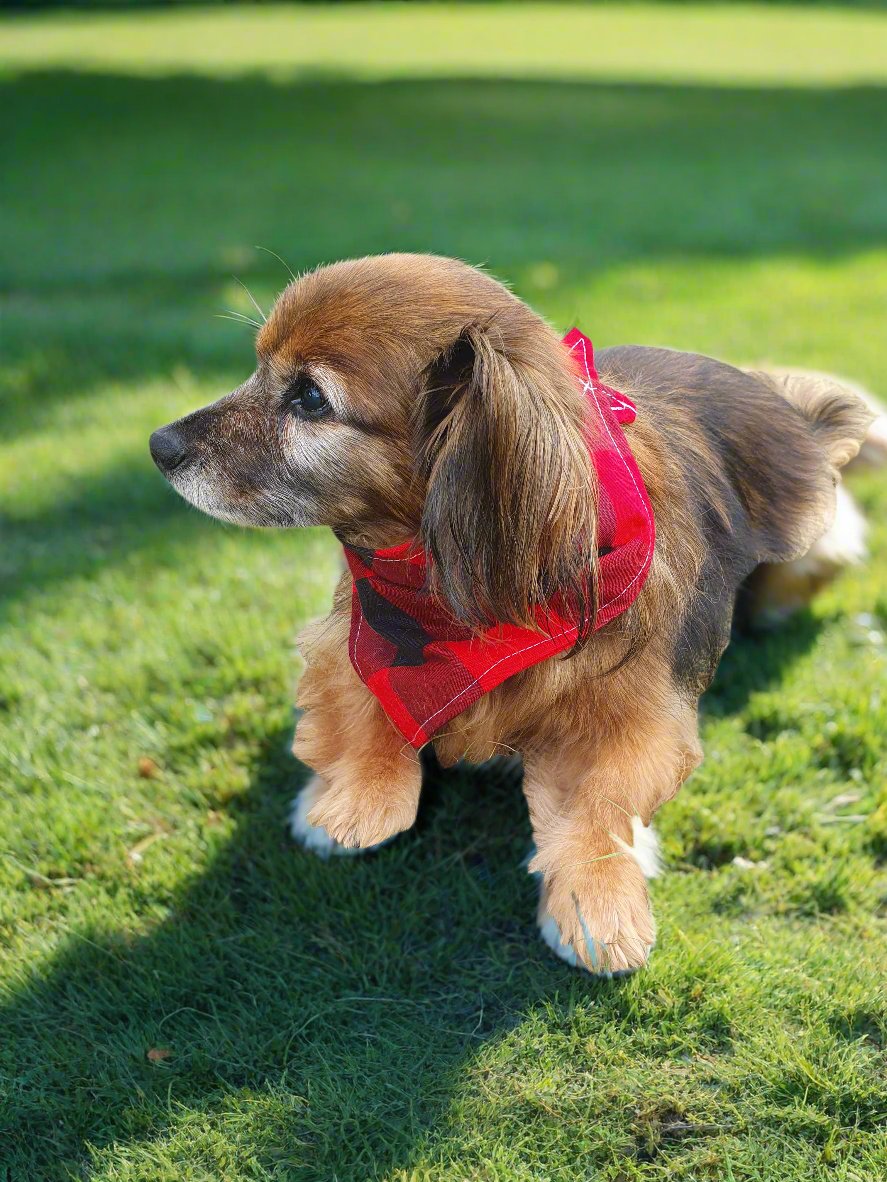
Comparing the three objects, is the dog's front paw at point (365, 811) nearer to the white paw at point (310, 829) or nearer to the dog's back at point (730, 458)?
the white paw at point (310, 829)

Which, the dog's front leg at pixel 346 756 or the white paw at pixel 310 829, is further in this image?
the white paw at pixel 310 829

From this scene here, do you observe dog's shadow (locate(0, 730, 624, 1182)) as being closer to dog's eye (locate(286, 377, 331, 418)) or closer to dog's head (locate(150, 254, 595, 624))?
dog's head (locate(150, 254, 595, 624))

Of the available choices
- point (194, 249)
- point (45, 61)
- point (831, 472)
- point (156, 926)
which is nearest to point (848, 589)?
point (831, 472)

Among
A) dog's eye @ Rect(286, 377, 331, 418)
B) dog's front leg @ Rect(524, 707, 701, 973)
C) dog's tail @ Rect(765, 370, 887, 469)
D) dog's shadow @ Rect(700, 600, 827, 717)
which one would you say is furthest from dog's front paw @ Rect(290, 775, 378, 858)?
dog's tail @ Rect(765, 370, 887, 469)

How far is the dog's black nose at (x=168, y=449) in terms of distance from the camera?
2.60 meters

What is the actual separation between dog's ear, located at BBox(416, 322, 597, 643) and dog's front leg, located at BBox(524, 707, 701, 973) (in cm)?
48

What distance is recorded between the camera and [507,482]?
2.13 m

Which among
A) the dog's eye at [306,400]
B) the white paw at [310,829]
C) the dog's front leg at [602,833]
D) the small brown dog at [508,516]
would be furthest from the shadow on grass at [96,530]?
the dog's front leg at [602,833]

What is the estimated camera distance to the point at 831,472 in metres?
3.21

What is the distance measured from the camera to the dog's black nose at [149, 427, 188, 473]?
102 inches

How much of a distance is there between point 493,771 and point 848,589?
6.29ft

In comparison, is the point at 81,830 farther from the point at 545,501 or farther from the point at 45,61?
the point at 45,61

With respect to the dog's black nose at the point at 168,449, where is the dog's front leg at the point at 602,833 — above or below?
below

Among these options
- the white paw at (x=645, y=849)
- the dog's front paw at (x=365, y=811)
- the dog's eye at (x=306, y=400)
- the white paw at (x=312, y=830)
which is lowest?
the white paw at (x=312, y=830)
